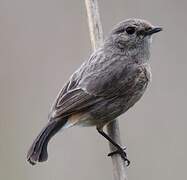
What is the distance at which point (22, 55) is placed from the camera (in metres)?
6.06

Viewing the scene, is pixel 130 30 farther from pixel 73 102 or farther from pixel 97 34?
pixel 73 102

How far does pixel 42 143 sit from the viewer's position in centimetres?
496

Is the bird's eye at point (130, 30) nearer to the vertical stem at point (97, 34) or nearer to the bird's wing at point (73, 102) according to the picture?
the vertical stem at point (97, 34)

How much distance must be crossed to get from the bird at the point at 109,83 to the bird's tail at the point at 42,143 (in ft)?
0.13

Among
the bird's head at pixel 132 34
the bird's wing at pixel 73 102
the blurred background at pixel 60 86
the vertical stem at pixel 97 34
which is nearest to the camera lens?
the vertical stem at pixel 97 34

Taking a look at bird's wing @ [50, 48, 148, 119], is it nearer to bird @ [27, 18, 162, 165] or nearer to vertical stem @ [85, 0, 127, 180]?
bird @ [27, 18, 162, 165]

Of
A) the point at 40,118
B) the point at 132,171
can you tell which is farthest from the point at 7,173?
the point at 132,171

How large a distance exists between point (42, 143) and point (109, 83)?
26.0 inches

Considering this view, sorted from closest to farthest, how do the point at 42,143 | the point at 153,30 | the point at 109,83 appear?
the point at 42,143
the point at 153,30
the point at 109,83

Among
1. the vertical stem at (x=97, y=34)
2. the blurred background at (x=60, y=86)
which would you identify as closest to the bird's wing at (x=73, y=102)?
the vertical stem at (x=97, y=34)

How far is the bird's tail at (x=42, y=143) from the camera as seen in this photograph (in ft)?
16.1

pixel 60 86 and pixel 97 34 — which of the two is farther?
pixel 60 86

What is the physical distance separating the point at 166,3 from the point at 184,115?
952 mm

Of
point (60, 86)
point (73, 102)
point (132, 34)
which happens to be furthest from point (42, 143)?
point (60, 86)
